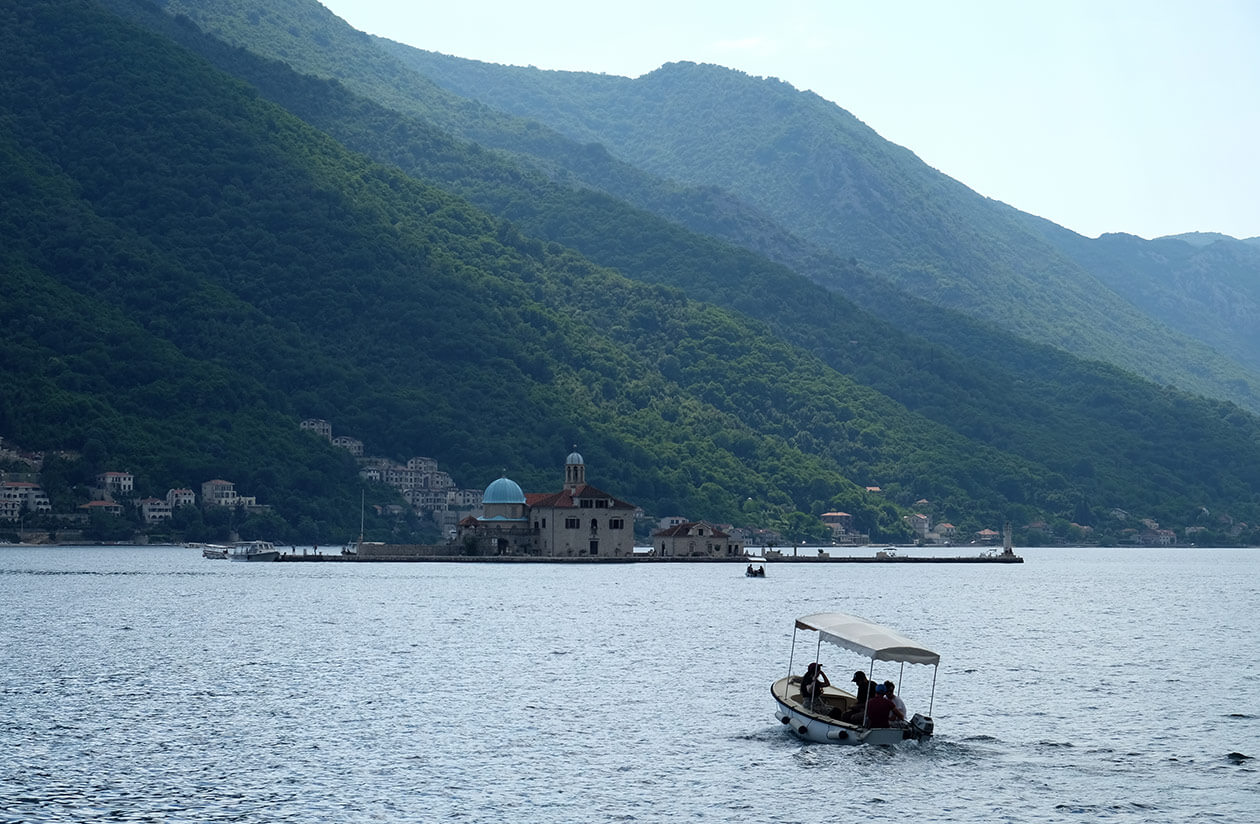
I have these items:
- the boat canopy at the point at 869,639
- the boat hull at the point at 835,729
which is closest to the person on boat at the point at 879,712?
the boat hull at the point at 835,729

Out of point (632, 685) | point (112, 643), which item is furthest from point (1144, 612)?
point (112, 643)

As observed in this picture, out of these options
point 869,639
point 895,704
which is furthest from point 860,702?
point 869,639

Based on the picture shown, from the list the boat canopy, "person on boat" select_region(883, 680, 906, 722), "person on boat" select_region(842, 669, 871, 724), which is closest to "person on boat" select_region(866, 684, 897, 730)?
"person on boat" select_region(883, 680, 906, 722)

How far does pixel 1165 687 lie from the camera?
78.2 metres

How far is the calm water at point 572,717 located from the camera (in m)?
49.9

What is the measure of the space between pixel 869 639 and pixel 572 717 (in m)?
12.1

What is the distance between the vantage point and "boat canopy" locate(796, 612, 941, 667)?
6016 centimetres

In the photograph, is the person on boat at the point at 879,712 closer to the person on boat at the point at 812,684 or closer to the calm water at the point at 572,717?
the calm water at the point at 572,717

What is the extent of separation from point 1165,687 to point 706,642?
1087 inches

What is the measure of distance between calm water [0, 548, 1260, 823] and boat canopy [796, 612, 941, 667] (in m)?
3.36

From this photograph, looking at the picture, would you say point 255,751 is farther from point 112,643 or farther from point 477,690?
point 112,643

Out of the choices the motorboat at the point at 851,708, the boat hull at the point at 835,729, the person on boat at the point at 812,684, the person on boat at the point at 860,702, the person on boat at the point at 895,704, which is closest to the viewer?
the boat hull at the point at 835,729

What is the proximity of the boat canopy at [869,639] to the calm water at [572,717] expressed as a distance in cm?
336

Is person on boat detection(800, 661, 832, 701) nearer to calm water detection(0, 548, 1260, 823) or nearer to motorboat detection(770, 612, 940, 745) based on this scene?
motorboat detection(770, 612, 940, 745)
